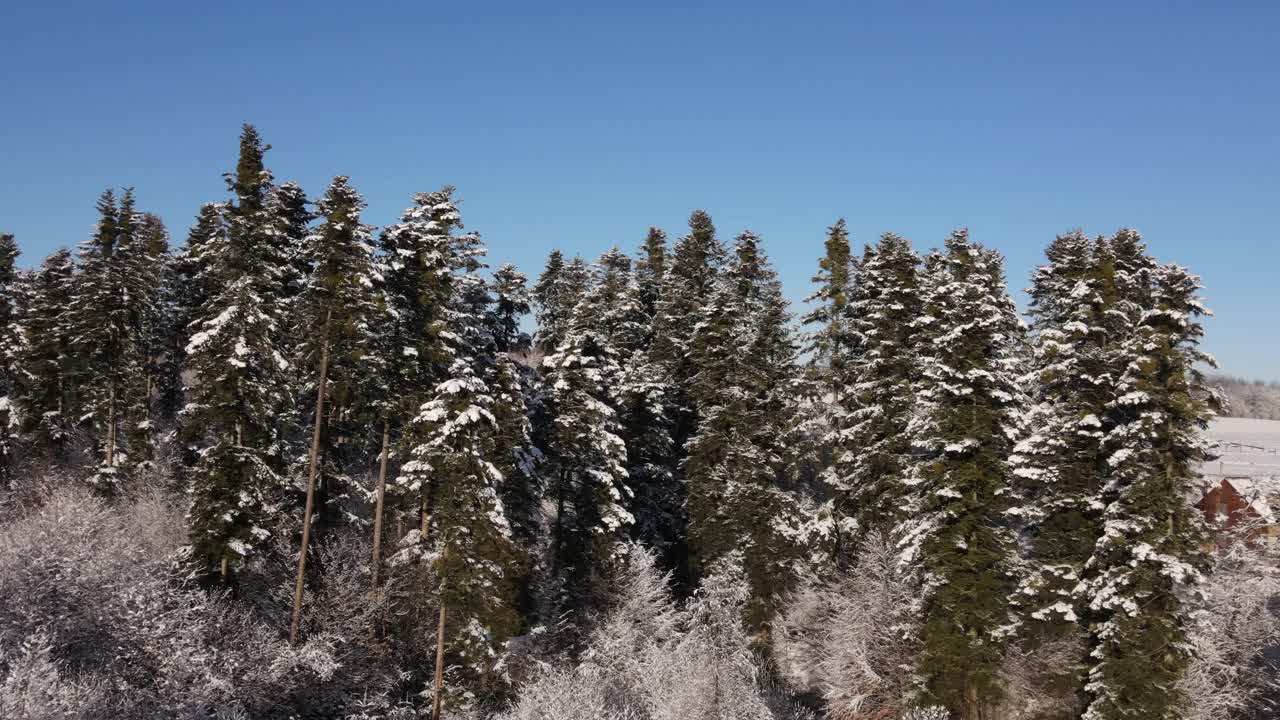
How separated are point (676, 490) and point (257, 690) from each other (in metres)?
24.1

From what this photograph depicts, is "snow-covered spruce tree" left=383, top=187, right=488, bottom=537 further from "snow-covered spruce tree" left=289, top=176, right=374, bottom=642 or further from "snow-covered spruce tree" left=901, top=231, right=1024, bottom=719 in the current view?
"snow-covered spruce tree" left=901, top=231, right=1024, bottom=719

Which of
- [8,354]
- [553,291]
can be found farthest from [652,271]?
[8,354]

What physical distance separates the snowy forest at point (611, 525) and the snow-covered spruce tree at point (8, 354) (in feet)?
9.35

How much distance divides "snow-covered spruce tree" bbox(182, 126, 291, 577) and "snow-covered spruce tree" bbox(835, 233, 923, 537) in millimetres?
23222

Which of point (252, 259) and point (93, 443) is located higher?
point (252, 259)

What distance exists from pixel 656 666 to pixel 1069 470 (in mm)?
16483

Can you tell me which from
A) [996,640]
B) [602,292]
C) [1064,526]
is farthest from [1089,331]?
[602,292]

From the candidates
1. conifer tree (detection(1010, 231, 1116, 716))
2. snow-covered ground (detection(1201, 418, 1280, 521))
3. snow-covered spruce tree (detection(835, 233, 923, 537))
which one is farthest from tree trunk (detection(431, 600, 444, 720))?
snow-covered ground (detection(1201, 418, 1280, 521))

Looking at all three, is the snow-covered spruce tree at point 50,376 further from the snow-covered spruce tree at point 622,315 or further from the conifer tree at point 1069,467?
the conifer tree at point 1069,467

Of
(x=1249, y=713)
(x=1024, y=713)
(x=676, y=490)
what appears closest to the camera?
(x=1024, y=713)

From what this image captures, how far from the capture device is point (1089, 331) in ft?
105

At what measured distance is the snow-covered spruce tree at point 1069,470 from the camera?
29562mm

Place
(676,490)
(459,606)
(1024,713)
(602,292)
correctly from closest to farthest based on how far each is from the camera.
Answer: (459,606) → (1024,713) → (676,490) → (602,292)

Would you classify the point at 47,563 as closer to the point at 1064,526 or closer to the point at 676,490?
the point at 676,490
